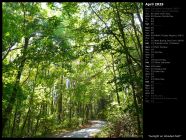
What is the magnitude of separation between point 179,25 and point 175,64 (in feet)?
2.66

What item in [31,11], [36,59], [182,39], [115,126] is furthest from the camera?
[115,126]

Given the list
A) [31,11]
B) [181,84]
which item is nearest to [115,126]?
[31,11]

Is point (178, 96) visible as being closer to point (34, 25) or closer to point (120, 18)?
point (120, 18)

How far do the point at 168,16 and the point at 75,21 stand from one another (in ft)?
19.3

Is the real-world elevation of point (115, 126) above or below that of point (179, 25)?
below

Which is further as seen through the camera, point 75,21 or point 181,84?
point 75,21

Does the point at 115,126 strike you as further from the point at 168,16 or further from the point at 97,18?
the point at 168,16

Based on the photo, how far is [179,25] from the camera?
644cm

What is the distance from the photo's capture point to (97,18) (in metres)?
12.1

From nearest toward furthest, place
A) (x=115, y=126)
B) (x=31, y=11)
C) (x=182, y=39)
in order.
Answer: (x=182, y=39) → (x=31, y=11) → (x=115, y=126)

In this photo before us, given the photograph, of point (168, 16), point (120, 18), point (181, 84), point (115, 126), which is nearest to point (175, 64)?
point (181, 84)

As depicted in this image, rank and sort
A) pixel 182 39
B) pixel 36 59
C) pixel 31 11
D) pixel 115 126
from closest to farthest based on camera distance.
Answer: pixel 182 39 < pixel 36 59 < pixel 31 11 < pixel 115 126

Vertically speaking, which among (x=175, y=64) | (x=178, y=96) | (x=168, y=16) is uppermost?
(x=168, y=16)

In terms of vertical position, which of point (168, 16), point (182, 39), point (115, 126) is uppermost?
point (168, 16)
